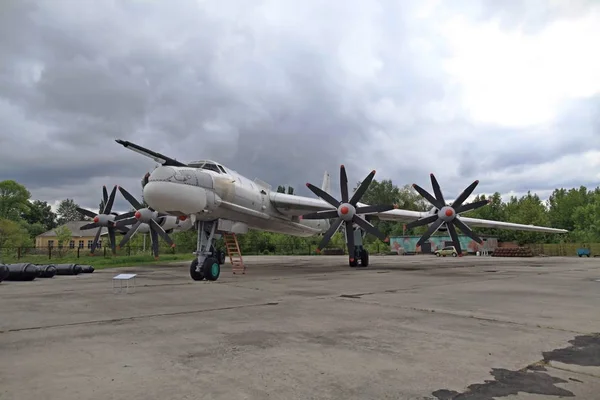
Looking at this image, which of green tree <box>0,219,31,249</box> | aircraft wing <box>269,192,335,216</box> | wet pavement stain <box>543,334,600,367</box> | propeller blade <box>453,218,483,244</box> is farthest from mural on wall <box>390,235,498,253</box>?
wet pavement stain <box>543,334,600,367</box>

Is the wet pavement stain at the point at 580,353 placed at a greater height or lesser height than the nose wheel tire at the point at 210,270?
lesser

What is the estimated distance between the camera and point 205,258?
14.1 metres

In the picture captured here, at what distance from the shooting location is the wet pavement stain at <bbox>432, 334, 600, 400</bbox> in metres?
3.28

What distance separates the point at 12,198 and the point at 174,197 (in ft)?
225

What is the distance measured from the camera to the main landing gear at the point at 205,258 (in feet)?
45.0

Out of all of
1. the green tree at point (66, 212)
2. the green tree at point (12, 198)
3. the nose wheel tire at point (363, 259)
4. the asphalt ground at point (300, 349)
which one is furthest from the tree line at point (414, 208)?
the green tree at point (66, 212)

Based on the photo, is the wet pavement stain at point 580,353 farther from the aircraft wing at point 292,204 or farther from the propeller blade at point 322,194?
the aircraft wing at point 292,204

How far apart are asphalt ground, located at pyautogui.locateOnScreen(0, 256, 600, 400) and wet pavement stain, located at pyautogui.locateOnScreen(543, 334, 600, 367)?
0.02 metres

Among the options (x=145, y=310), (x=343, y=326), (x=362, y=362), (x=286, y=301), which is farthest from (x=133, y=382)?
(x=286, y=301)

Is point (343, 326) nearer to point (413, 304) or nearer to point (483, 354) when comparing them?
point (483, 354)

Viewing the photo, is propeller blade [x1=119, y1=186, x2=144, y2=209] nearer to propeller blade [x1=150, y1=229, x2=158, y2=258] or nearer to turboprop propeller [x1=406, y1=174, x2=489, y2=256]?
propeller blade [x1=150, y1=229, x2=158, y2=258]

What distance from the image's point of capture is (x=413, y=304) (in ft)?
27.8

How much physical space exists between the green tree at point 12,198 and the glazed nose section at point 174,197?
67252 millimetres

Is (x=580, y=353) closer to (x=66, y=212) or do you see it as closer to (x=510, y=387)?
(x=510, y=387)
